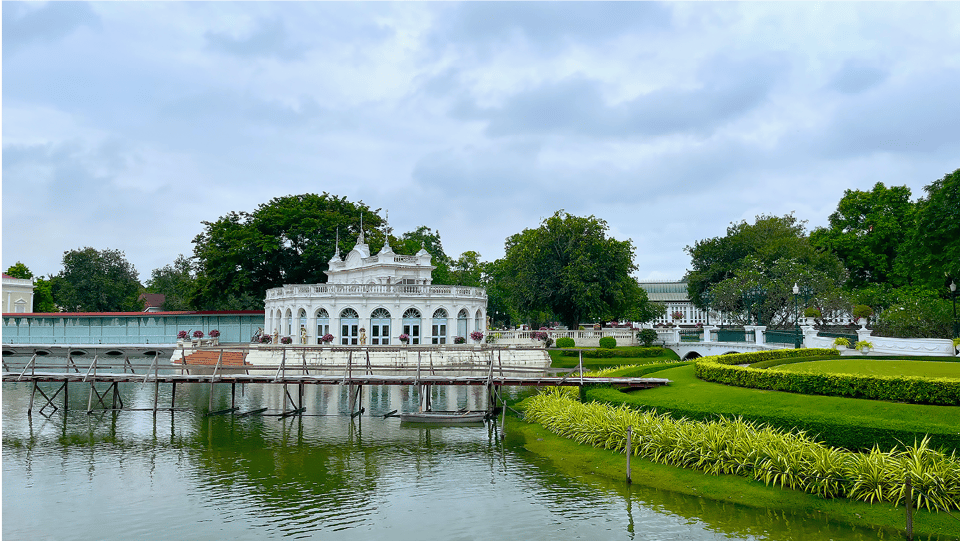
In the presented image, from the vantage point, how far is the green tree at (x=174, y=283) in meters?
88.0

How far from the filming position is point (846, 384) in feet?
68.0

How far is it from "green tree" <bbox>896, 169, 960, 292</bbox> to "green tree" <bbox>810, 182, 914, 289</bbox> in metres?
11.3

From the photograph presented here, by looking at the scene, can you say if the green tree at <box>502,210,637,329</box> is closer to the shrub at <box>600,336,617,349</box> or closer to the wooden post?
the shrub at <box>600,336,617,349</box>

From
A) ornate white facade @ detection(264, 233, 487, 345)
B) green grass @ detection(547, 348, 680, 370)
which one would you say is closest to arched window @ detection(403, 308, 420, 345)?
ornate white facade @ detection(264, 233, 487, 345)

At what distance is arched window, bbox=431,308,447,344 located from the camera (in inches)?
2092

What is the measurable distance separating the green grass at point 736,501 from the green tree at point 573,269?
119ft

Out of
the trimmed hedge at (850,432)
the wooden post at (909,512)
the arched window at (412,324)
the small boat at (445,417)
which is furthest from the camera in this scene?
the arched window at (412,324)

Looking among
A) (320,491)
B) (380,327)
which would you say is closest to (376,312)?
(380,327)

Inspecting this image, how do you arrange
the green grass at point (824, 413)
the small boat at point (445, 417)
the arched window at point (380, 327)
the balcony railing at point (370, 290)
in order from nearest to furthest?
1. the green grass at point (824, 413)
2. the small boat at point (445, 417)
3. the balcony railing at point (370, 290)
4. the arched window at point (380, 327)

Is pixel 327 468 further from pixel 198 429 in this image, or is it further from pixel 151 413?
pixel 151 413

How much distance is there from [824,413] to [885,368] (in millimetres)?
8065

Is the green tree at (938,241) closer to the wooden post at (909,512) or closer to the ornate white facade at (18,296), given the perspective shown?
the wooden post at (909,512)

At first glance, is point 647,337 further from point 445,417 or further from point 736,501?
point 736,501

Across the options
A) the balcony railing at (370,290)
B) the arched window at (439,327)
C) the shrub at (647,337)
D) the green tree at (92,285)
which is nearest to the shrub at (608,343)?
the shrub at (647,337)
